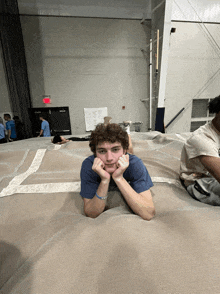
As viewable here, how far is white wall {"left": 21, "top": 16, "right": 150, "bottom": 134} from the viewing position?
439 cm

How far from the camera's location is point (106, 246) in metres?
0.58

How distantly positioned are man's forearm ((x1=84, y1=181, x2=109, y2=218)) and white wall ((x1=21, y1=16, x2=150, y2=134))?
14.8 feet

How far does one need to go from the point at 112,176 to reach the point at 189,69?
5.74 m

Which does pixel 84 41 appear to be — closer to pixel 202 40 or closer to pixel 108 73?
pixel 108 73

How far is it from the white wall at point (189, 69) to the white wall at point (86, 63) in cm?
93

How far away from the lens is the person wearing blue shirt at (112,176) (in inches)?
29.7

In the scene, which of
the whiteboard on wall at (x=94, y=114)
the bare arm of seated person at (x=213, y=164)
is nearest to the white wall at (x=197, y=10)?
the whiteboard on wall at (x=94, y=114)

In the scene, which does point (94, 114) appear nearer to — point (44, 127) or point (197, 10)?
point (44, 127)

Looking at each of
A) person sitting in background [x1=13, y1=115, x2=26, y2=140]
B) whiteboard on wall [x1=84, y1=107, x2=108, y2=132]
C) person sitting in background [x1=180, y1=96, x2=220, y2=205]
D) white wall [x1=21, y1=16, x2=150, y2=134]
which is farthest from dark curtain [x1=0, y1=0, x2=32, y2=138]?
person sitting in background [x1=180, y1=96, x2=220, y2=205]

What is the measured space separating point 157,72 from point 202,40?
2176 mm

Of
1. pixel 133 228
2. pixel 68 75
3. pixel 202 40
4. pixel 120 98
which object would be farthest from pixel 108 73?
pixel 133 228

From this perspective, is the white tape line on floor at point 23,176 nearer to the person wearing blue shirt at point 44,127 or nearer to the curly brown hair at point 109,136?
the curly brown hair at point 109,136

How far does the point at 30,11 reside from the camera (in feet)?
13.8

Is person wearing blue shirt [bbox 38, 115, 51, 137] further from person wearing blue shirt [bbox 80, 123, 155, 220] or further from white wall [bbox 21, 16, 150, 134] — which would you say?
person wearing blue shirt [bbox 80, 123, 155, 220]
